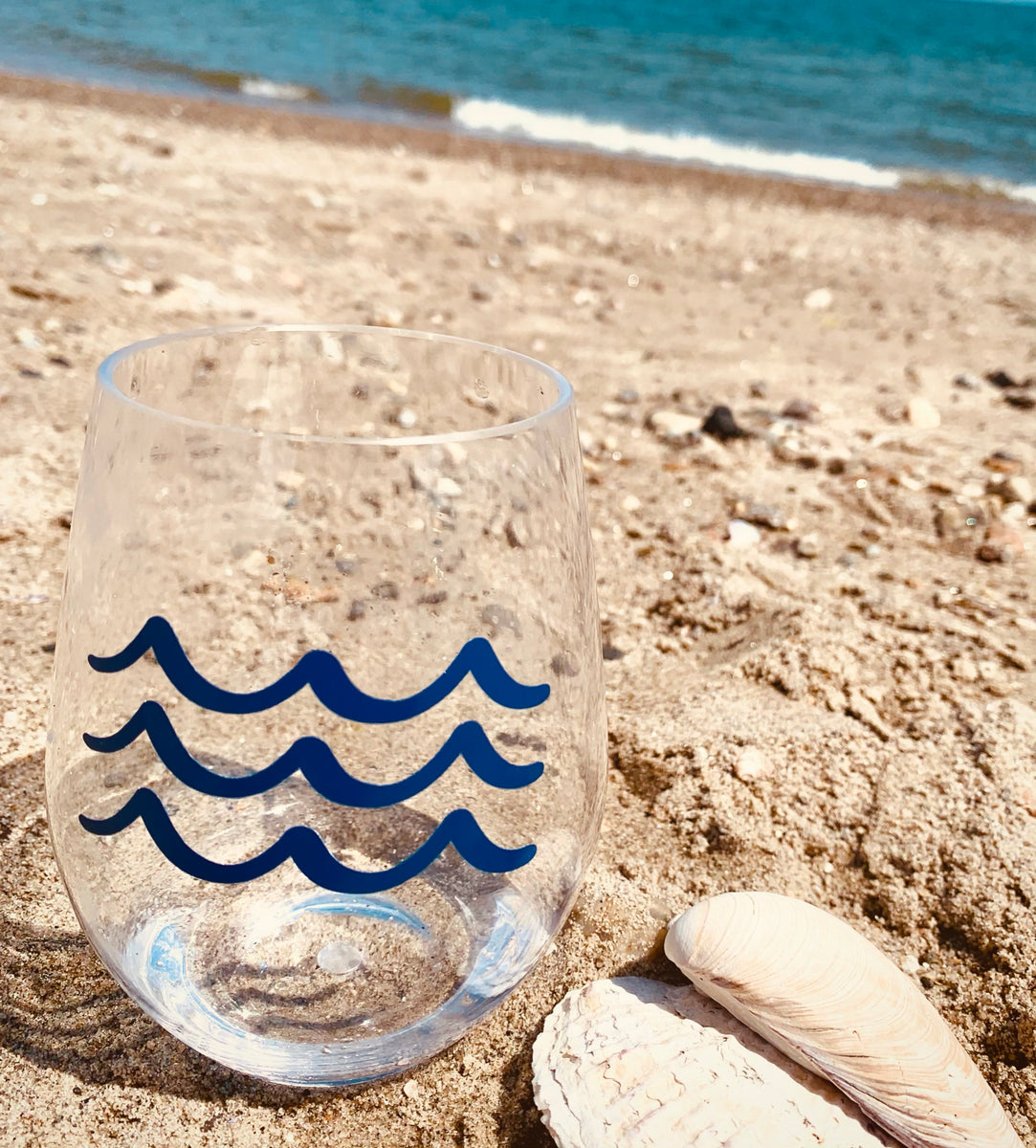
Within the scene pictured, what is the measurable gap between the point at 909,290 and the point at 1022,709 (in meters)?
3.50

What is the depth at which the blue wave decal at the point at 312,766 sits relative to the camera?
0.85m

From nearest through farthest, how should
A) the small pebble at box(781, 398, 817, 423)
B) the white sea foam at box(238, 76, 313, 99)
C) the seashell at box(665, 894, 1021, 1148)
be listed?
the seashell at box(665, 894, 1021, 1148) < the small pebble at box(781, 398, 817, 423) < the white sea foam at box(238, 76, 313, 99)

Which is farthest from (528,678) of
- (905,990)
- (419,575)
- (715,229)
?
(715,229)

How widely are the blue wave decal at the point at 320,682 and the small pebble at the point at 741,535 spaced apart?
1.38 meters

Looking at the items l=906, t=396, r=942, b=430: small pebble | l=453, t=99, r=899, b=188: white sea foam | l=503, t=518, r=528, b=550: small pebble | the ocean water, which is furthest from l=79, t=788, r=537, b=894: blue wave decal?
the ocean water

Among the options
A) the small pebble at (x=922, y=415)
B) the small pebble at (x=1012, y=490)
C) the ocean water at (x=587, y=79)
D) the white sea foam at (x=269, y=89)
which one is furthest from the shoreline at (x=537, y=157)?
the small pebble at (x=1012, y=490)

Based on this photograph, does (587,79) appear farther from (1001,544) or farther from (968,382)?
(1001,544)

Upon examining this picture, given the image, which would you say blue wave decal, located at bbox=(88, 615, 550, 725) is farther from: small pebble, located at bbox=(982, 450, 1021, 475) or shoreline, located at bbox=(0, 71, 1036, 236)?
shoreline, located at bbox=(0, 71, 1036, 236)

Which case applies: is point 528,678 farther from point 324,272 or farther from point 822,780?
point 324,272

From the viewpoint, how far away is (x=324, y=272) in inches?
146

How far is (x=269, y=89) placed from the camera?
32.4ft

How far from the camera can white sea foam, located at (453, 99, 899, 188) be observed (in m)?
8.84

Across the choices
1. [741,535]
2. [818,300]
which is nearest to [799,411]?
[741,535]

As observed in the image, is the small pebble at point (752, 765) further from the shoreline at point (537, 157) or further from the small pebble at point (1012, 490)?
the shoreline at point (537, 157)
